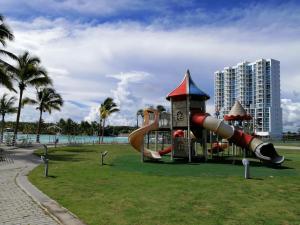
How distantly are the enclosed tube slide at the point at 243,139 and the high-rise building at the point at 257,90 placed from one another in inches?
2971

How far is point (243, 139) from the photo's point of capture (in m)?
21.0

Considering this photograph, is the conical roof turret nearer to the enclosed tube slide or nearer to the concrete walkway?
the enclosed tube slide

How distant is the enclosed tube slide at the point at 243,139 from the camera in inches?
795

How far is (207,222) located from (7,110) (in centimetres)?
4830

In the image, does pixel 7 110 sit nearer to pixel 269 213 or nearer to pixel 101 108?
pixel 101 108

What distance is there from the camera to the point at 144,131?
23.0 m

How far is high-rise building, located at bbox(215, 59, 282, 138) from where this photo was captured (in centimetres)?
9712

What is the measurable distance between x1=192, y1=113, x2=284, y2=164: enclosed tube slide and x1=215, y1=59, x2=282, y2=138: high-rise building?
248 feet

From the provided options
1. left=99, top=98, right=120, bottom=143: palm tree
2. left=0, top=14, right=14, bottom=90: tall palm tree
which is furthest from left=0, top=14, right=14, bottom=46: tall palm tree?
left=99, top=98, right=120, bottom=143: palm tree

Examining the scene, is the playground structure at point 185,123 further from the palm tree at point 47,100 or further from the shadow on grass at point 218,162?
the palm tree at point 47,100

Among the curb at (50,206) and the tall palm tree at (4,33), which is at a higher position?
the tall palm tree at (4,33)

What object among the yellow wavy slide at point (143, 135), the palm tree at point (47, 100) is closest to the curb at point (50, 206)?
the yellow wavy slide at point (143, 135)

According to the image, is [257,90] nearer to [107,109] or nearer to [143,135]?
[107,109]

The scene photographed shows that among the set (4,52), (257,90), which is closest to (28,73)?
(4,52)
